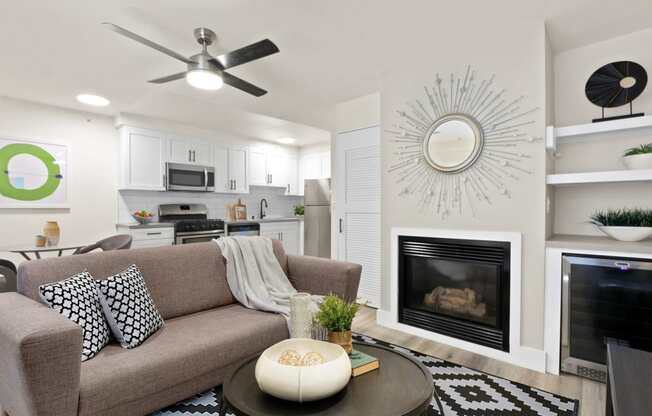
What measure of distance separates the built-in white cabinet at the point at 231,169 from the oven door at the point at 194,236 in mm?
817

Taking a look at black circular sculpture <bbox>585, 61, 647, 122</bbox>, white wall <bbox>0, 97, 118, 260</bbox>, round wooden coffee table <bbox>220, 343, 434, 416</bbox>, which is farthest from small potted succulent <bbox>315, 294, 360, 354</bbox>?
white wall <bbox>0, 97, 118, 260</bbox>

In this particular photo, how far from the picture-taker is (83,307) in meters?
1.65

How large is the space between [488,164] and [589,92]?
89cm

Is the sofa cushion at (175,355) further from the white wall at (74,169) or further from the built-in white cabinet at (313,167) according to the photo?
the built-in white cabinet at (313,167)

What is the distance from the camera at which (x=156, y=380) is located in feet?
5.22

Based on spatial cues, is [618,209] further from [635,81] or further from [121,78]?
[121,78]

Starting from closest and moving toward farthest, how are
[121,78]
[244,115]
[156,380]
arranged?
[156,380], [121,78], [244,115]

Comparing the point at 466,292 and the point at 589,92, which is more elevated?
the point at 589,92

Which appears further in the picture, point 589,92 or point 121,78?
point 121,78

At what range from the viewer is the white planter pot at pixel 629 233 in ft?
7.06

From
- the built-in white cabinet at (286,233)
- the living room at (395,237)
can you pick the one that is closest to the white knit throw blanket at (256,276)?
the living room at (395,237)

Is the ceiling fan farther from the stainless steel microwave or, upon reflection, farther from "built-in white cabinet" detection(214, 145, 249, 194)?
"built-in white cabinet" detection(214, 145, 249, 194)

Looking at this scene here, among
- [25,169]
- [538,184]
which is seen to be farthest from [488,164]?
[25,169]

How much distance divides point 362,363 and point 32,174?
4607 mm
